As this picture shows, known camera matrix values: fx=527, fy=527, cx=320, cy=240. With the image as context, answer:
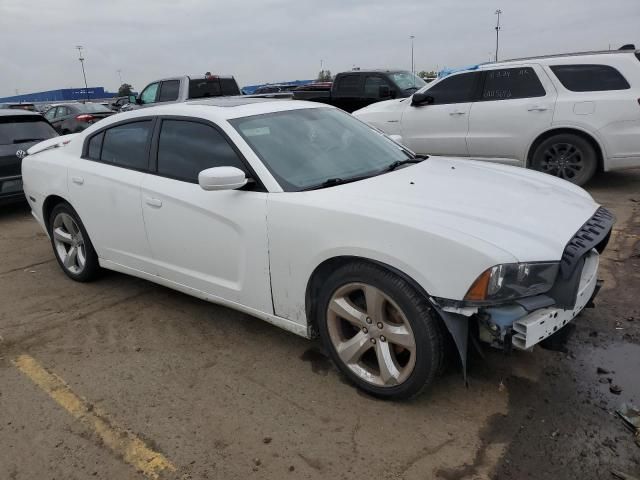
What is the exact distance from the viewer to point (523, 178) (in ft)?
11.3

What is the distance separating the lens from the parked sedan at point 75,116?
14.3 m

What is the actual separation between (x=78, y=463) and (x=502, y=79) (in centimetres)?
696

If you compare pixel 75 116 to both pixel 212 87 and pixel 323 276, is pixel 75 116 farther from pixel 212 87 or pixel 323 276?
pixel 323 276

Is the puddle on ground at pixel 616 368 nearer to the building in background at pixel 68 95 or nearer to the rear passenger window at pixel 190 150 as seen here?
the rear passenger window at pixel 190 150

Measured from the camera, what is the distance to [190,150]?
3578 mm

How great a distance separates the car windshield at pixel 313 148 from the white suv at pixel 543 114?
155 inches

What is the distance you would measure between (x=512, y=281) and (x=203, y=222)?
1.89 meters

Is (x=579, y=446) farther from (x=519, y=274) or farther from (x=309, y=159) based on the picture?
(x=309, y=159)

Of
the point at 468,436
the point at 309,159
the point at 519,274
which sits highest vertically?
the point at 309,159

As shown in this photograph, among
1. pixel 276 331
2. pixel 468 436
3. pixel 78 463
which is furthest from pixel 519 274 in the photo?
pixel 78 463

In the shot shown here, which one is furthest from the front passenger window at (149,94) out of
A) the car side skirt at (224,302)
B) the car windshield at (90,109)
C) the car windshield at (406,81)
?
the car side skirt at (224,302)

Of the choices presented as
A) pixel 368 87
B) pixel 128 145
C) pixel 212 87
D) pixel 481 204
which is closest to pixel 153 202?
pixel 128 145

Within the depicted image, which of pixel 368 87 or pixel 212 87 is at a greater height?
pixel 212 87

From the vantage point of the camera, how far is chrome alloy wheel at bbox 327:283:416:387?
264 cm
